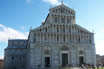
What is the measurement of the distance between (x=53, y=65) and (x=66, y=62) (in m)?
3.18

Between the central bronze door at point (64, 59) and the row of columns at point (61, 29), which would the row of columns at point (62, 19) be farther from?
the central bronze door at point (64, 59)

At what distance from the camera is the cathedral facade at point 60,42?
116 feet

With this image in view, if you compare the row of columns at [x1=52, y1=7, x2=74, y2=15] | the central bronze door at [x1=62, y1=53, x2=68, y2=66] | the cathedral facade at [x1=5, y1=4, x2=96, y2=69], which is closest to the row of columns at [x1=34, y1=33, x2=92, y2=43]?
the cathedral facade at [x1=5, y1=4, x2=96, y2=69]

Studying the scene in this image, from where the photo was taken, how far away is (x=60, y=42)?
121ft

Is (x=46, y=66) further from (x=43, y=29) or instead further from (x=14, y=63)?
(x=14, y=63)

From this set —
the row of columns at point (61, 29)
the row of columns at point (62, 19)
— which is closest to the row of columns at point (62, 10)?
the row of columns at point (62, 19)

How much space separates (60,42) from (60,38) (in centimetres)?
95

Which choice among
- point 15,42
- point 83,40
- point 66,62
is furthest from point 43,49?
point 15,42

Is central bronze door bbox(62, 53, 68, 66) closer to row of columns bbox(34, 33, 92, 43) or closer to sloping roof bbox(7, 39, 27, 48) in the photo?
row of columns bbox(34, 33, 92, 43)

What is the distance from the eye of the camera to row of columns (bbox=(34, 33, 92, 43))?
36031 mm

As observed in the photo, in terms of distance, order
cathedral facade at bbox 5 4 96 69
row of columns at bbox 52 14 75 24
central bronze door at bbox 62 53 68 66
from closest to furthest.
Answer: cathedral facade at bbox 5 4 96 69, central bronze door at bbox 62 53 68 66, row of columns at bbox 52 14 75 24

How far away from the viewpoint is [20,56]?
54438mm

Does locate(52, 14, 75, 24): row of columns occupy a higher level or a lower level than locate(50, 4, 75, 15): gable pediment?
lower

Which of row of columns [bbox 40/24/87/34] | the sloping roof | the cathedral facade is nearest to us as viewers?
Result: the cathedral facade
